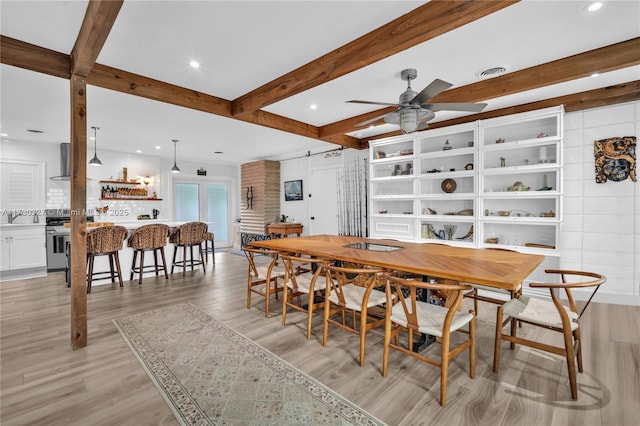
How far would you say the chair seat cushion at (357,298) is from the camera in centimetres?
239

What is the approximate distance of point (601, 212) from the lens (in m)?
3.80

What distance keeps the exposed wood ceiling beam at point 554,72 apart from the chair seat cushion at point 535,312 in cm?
219

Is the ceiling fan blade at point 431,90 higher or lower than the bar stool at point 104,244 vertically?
higher

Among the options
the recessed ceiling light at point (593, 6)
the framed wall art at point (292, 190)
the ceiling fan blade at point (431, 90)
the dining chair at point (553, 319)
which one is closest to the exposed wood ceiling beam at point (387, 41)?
the ceiling fan blade at point (431, 90)

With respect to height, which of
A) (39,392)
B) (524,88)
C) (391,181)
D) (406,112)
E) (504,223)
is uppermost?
(524,88)

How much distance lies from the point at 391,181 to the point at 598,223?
2.94 metres

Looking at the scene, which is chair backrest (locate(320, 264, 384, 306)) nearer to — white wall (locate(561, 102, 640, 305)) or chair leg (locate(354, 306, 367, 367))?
chair leg (locate(354, 306, 367, 367))

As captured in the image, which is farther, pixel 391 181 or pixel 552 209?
pixel 391 181

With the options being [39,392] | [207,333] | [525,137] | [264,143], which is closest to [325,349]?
[207,333]

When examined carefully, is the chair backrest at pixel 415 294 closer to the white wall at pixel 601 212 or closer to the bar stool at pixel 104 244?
the white wall at pixel 601 212

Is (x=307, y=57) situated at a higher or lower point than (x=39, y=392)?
higher

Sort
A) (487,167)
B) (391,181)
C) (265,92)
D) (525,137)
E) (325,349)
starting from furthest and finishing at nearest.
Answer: (391,181) < (487,167) < (525,137) < (265,92) < (325,349)

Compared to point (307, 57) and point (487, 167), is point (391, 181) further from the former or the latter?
point (307, 57)

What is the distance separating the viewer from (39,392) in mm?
2006
